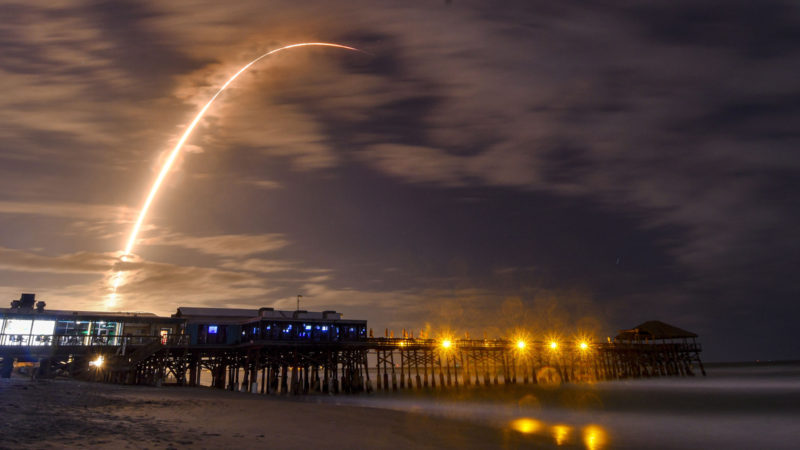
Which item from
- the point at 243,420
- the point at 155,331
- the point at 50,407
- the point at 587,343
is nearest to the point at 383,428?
the point at 243,420

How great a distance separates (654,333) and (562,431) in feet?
233

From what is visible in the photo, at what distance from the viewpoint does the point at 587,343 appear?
7488 centimetres

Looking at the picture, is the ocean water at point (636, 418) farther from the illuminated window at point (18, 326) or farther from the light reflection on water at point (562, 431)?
the illuminated window at point (18, 326)

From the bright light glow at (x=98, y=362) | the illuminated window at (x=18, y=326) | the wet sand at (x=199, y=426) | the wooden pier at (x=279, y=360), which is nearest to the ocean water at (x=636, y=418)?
the wet sand at (x=199, y=426)

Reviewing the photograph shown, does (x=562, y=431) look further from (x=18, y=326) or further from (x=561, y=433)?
(x=18, y=326)

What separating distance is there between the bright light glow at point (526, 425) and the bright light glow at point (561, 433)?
91cm

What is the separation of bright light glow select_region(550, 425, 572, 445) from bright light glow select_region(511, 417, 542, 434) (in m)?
0.91

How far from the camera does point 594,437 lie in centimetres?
2528

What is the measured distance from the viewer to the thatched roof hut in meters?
86.1

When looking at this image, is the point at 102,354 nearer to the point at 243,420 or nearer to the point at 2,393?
the point at 2,393

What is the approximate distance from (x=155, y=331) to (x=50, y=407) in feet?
121

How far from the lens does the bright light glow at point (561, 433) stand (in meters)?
23.4

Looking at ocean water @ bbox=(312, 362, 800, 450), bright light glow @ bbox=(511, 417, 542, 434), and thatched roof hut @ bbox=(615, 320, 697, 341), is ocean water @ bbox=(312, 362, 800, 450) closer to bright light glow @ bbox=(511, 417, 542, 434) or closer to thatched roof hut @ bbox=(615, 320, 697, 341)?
bright light glow @ bbox=(511, 417, 542, 434)

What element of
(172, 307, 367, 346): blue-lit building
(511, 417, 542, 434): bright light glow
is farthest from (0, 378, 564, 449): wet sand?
(172, 307, 367, 346): blue-lit building
